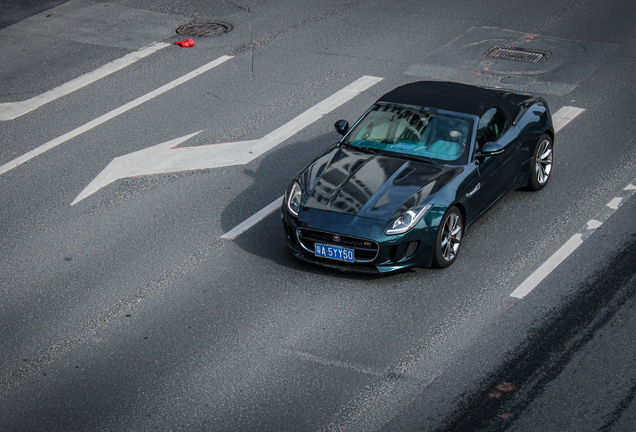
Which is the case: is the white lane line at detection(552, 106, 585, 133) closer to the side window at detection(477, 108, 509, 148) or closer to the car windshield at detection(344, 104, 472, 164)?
the side window at detection(477, 108, 509, 148)

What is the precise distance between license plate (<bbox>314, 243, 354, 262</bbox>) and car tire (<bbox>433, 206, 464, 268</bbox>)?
93cm

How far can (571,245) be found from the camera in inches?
334

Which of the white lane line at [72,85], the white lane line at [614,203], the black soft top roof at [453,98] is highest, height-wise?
the black soft top roof at [453,98]

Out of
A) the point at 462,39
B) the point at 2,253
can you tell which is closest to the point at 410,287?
the point at 2,253

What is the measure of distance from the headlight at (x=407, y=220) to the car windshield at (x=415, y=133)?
93 cm

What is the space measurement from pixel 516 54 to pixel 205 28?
6282 mm

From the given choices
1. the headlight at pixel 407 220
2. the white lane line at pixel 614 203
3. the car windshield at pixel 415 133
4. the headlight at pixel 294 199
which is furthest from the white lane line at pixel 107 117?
the white lane line at pixel 614 203

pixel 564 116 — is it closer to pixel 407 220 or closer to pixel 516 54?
pixel 516 54

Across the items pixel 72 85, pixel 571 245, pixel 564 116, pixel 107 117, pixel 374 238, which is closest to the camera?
pixel 374 238

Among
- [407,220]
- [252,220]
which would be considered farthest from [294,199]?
[407,220]

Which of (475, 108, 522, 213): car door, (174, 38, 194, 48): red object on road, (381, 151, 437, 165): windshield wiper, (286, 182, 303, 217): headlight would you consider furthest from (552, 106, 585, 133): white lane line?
(174, 38, 194, 48): red object on road

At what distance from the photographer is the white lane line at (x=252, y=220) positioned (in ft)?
29.5

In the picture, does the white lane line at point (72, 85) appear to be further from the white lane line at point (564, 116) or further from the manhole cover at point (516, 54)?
the white lane line at point (564, 116)

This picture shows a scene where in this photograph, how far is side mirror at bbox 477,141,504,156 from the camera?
852 cm
